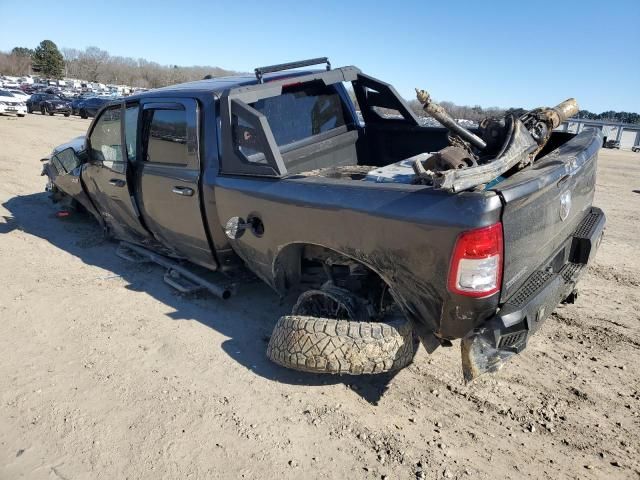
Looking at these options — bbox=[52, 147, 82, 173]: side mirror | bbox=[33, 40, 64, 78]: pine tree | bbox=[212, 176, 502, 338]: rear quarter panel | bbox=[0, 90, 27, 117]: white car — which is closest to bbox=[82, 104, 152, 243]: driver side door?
bbox=[52, 147, 82, 173]: side mirror

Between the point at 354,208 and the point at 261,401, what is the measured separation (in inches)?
51.2

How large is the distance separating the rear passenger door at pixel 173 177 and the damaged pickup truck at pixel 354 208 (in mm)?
17

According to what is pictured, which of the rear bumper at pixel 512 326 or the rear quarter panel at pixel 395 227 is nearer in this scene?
Answer: the rear quarter panel at pixel 395 227

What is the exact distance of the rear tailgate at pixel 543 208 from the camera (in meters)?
2.38

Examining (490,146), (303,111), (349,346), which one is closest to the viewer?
(349,346)

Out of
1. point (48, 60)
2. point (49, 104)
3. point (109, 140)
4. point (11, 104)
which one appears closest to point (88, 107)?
point (49, 104)

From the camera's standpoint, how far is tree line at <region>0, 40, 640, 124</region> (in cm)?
9794

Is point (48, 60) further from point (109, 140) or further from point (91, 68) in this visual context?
point (109, 140)

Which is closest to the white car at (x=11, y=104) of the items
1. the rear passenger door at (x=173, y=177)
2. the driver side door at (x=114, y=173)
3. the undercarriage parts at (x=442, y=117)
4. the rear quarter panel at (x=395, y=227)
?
the driver side door at (x=114, y=173)

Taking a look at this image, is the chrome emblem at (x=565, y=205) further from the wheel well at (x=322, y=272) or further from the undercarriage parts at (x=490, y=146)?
the wheel well at (x=322, y=272)

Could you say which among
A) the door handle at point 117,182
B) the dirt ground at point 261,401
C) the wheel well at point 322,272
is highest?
the door handle at point 117,182

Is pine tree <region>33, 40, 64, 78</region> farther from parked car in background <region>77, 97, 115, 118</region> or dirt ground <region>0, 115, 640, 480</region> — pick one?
dirt ground <region>0, 115, 640, 480</region>

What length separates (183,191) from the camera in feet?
12.4

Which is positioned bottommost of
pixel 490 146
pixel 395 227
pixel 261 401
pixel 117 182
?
pixel 261 401
